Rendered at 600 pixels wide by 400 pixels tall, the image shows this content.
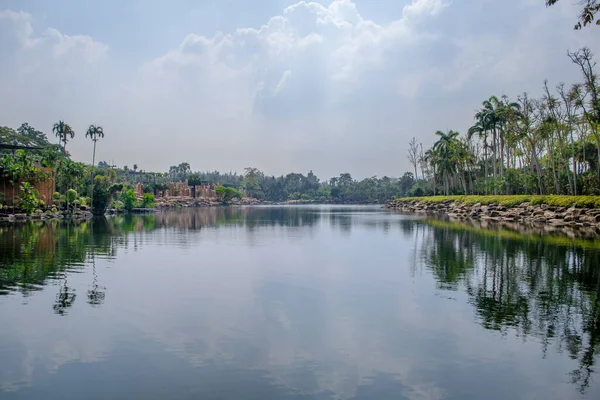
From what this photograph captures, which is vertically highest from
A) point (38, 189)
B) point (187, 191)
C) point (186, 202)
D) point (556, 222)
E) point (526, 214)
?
point (187, 191)

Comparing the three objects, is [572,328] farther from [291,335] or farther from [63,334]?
[63,334]

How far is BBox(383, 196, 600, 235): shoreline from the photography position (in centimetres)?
3965

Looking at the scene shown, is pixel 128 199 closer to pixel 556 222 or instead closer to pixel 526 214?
pixel 526 214

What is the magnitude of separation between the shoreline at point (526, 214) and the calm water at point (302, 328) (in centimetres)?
1894

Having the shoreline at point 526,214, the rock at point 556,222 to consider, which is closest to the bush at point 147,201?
the shoreline at point 526,214

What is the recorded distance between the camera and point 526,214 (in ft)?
165

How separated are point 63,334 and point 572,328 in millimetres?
11954

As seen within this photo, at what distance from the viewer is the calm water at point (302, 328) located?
852 cm

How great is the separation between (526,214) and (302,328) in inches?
1773

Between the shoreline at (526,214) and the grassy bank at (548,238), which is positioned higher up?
the shoreline at (526,214)

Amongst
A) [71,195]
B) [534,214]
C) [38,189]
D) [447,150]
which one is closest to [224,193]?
[447,150]

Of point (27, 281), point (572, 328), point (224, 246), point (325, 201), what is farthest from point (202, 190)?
point (572, 328)

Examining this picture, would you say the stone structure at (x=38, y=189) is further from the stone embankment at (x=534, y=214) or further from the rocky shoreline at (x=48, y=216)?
the stone embankment at (x=534, y=214)

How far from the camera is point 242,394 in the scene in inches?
320
